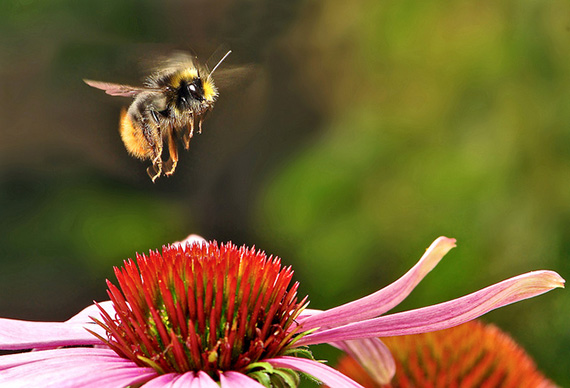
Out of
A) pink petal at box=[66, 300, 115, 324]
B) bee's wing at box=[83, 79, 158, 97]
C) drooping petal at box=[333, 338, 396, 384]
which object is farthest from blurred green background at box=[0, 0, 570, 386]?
drooping petal at box=[333, 338, 396, 384]

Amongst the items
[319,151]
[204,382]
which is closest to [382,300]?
[204,382]

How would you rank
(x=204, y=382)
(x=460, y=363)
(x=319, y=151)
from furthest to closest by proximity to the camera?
(x=319, y=151) → (x=460, y=363) → (x=204, y=382)

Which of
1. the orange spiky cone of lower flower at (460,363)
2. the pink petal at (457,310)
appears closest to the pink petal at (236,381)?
the pink petal at (457,310)

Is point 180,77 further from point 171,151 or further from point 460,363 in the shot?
point 460,363

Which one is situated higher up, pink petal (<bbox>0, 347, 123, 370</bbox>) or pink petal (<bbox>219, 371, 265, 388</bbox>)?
pink petal (<bbox>0, 347, 123, 370</bbox>)

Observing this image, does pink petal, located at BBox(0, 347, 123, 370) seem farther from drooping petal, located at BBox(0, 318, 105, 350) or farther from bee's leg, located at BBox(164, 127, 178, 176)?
bee's leg, located at BBox(164, 127, 178, 176)

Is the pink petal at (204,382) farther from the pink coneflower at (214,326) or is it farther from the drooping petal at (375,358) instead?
the drooping petal at (375,358)

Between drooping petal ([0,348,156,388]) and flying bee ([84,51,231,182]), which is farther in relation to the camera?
flying bee ([84,51,231,182])
